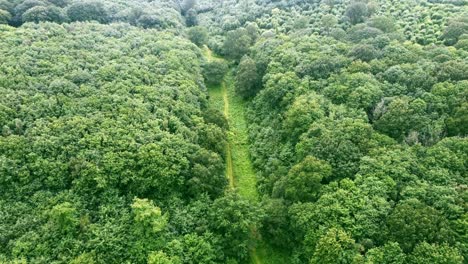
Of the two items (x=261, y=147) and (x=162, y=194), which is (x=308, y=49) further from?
(x=162, y=194)

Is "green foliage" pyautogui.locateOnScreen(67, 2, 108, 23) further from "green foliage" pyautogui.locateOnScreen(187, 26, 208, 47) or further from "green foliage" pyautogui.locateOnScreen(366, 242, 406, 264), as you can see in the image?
"green foliage" pyautogui.locateOnScreen(366, 242, 406, 264)

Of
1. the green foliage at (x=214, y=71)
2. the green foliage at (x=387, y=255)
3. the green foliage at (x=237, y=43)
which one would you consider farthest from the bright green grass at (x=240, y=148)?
the green foliage at (x=387, y=255)

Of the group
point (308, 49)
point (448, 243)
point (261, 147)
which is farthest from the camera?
point (308, 49)

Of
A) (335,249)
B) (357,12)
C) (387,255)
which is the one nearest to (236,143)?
(335,249)

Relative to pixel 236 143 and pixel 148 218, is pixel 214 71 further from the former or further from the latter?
pixel 148 218

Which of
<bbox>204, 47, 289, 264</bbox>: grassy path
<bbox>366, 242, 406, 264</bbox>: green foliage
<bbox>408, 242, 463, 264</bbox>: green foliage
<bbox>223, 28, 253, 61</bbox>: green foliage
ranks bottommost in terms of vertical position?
<bbox>204, 47, 289, 264</bbox>: grassy path

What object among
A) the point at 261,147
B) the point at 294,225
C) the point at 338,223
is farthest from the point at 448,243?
the point at 261,147

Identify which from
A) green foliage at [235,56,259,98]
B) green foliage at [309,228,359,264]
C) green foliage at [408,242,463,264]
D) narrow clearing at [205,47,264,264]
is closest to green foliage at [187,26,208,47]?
narrow clearing at [205,47,264,264]
